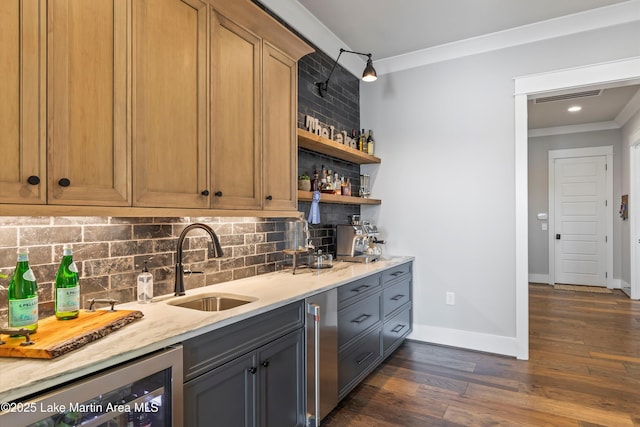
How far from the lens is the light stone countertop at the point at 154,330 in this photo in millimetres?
974

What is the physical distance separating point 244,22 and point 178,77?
632 mm

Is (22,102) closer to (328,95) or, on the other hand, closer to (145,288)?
(145,288)

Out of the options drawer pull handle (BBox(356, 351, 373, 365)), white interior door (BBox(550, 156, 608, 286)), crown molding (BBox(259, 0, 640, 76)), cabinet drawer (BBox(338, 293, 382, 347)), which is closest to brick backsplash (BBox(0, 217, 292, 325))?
cabinet drawer (BBox(338, 293, 382, 347))

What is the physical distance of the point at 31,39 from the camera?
47.5 inches

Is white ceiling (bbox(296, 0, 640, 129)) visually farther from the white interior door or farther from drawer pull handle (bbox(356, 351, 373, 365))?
the white interior door

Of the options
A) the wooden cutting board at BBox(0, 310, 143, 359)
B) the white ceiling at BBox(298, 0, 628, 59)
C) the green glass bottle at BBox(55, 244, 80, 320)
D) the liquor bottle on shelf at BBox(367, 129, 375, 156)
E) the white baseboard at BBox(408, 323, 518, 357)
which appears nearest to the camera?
the wooden cutting board at BBox(0, 310, 143, 359)

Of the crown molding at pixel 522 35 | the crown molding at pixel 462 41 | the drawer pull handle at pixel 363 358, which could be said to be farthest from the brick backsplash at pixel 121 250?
the crown molding at pixel 522 35

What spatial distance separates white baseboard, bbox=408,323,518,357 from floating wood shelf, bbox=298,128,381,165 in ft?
5.81

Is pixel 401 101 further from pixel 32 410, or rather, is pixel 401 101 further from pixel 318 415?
pixel 32 410

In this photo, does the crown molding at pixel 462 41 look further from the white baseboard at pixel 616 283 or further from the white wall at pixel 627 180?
the white baseboard at pixel 616 283

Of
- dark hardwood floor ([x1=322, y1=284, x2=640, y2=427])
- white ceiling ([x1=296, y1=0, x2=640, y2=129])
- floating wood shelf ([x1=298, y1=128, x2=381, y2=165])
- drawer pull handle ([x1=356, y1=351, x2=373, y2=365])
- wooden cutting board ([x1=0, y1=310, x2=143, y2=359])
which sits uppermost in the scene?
white ceiling ([x1=296, y1=0, x2=640, y2=129])

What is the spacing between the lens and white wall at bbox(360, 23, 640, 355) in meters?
3.39

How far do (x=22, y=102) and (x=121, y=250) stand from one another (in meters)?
0.81

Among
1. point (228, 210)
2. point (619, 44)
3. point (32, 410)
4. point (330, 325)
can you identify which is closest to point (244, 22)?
point (228, 210)
